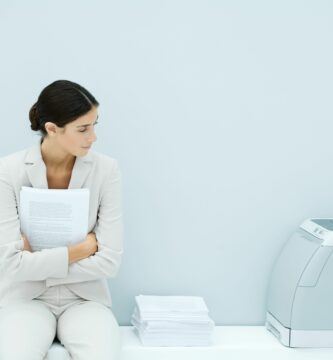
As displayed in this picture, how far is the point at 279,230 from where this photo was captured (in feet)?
8.57

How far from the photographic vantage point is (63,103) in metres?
2.07

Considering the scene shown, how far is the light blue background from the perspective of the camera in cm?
245

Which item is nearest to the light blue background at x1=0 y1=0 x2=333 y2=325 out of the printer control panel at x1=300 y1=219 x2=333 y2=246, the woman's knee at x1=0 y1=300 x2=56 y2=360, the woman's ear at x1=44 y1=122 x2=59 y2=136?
the printer control panel at x1=300 y1=219 x2=333 y2=246

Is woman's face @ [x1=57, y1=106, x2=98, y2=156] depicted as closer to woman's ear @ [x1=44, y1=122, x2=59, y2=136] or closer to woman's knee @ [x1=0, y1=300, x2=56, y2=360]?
woman's ear @ [x1=44, y1=122, x2=59, y2=136]

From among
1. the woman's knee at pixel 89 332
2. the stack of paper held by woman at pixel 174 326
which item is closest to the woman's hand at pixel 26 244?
the woman's knee at pixel 89 332

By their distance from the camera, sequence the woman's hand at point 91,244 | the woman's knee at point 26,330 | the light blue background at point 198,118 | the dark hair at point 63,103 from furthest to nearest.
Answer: the light blue background at point 198,118 → the woman's hand at point 91,244 → the dark hair at point 63,103 → the woman's knee at point 26,330

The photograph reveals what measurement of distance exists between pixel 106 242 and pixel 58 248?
0.53ft

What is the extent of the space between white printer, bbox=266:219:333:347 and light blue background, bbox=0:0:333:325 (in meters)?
0.21

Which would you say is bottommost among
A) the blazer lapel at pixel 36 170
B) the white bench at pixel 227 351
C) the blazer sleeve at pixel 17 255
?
the white bench at pixel 227 351

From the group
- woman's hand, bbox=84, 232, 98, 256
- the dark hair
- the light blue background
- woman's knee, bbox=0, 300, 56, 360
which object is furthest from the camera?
the light blue background

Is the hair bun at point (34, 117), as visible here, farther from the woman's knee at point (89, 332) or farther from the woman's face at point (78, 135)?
the woman's knee at point (89, 332)

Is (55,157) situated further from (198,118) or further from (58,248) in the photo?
(198,118)

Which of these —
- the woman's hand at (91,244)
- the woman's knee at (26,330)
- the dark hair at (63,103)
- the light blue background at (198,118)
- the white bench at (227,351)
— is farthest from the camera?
the light blue background at (198,118)

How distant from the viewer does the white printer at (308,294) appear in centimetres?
233
